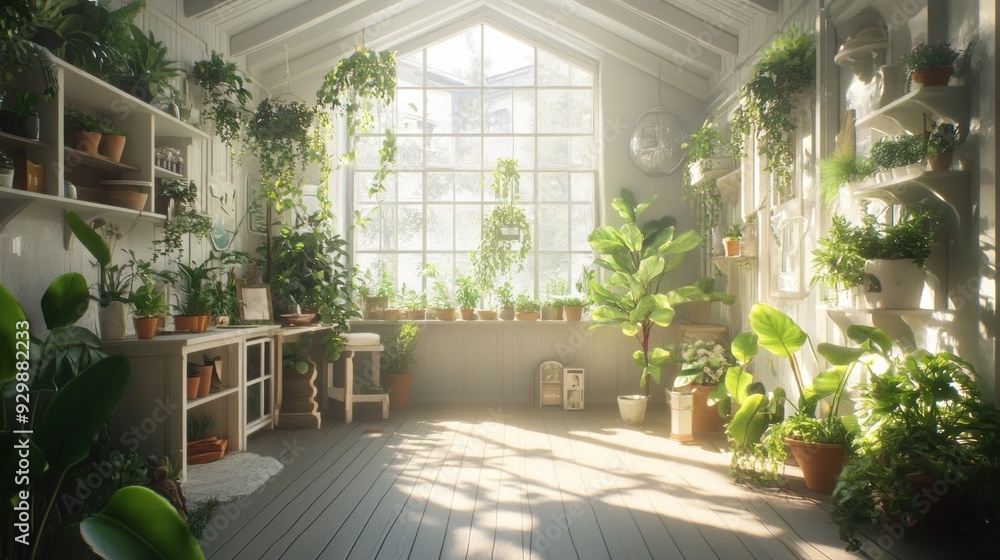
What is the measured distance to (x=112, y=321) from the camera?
4.00 metres

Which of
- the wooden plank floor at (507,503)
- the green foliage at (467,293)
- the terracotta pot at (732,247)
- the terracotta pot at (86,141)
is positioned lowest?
the wooden plank floor at (507,503)

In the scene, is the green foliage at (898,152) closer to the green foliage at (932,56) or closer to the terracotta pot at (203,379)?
the green foliage at (932,56)

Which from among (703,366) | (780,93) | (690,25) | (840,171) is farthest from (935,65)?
(690,25)

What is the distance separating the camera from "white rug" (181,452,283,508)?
3.89 metres

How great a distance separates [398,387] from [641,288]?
7.83ft

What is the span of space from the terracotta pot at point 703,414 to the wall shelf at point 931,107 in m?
2.73

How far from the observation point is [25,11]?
2658 millimetres

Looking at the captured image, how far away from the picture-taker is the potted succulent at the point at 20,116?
319cm

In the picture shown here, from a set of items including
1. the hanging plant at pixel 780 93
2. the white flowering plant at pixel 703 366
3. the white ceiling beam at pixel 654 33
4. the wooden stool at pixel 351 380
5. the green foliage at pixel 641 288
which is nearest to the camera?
the hanging plant at pixel 780 93

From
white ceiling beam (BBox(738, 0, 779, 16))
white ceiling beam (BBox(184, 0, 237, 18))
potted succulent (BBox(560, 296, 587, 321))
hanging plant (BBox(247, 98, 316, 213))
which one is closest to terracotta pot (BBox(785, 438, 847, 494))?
white ceiling beam (BBox(738, 0, 779, 16))

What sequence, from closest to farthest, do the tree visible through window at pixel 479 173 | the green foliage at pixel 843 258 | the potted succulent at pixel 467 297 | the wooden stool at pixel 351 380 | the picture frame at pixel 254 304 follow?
1. the green foliage at pixel 843 258
2. the picture frame at pixel 254 304
3. the wooden stool at pixel 351 380
4. the potted succulent at pixel 467 297
5. the tree visible through window at pixel 479 173

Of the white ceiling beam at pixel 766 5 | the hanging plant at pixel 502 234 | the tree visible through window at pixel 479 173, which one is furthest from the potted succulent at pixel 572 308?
the white ceiling beam at pixel 766 5

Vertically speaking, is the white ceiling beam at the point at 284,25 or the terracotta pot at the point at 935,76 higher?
the white ceiling beam at the point at 284,25

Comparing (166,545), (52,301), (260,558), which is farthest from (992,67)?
(52,301)
